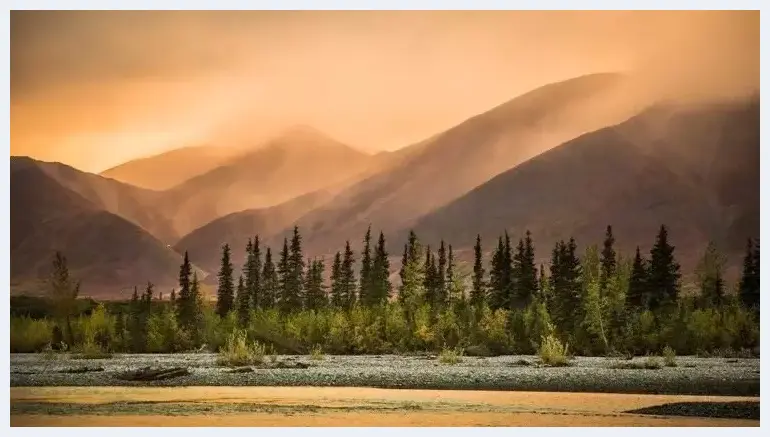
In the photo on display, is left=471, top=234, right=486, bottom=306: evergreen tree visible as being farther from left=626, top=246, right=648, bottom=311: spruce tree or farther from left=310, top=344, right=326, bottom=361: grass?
left=310, top=344, right=326, bottom=361: grass

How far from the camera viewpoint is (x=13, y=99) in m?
15.3

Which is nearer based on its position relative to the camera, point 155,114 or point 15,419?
point 15,419

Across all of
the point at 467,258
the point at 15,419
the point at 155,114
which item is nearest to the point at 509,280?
the point at 467,258

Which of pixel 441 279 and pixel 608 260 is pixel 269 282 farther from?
pixel 608 260

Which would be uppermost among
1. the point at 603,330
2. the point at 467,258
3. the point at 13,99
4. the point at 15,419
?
the point at 13,99

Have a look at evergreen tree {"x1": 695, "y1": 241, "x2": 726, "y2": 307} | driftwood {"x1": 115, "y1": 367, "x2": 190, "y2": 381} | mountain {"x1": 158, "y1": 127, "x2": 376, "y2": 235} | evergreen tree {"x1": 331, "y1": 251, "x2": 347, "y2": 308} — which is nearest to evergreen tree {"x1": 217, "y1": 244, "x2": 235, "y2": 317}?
mountain {"x1": 158, "y1": 127, "x2": 376, "y2": 235}

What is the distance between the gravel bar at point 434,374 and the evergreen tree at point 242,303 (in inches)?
28.4

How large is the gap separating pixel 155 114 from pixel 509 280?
226 inches

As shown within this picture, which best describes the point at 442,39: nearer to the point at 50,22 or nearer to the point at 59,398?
the point at 50,22

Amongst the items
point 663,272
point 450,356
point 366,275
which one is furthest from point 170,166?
point 663,272

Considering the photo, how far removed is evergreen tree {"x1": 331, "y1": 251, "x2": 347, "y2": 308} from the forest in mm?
17

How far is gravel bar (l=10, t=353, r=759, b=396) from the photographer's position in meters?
15.0

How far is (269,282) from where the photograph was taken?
15750 mm

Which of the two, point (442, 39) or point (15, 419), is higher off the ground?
point (442, 39)
